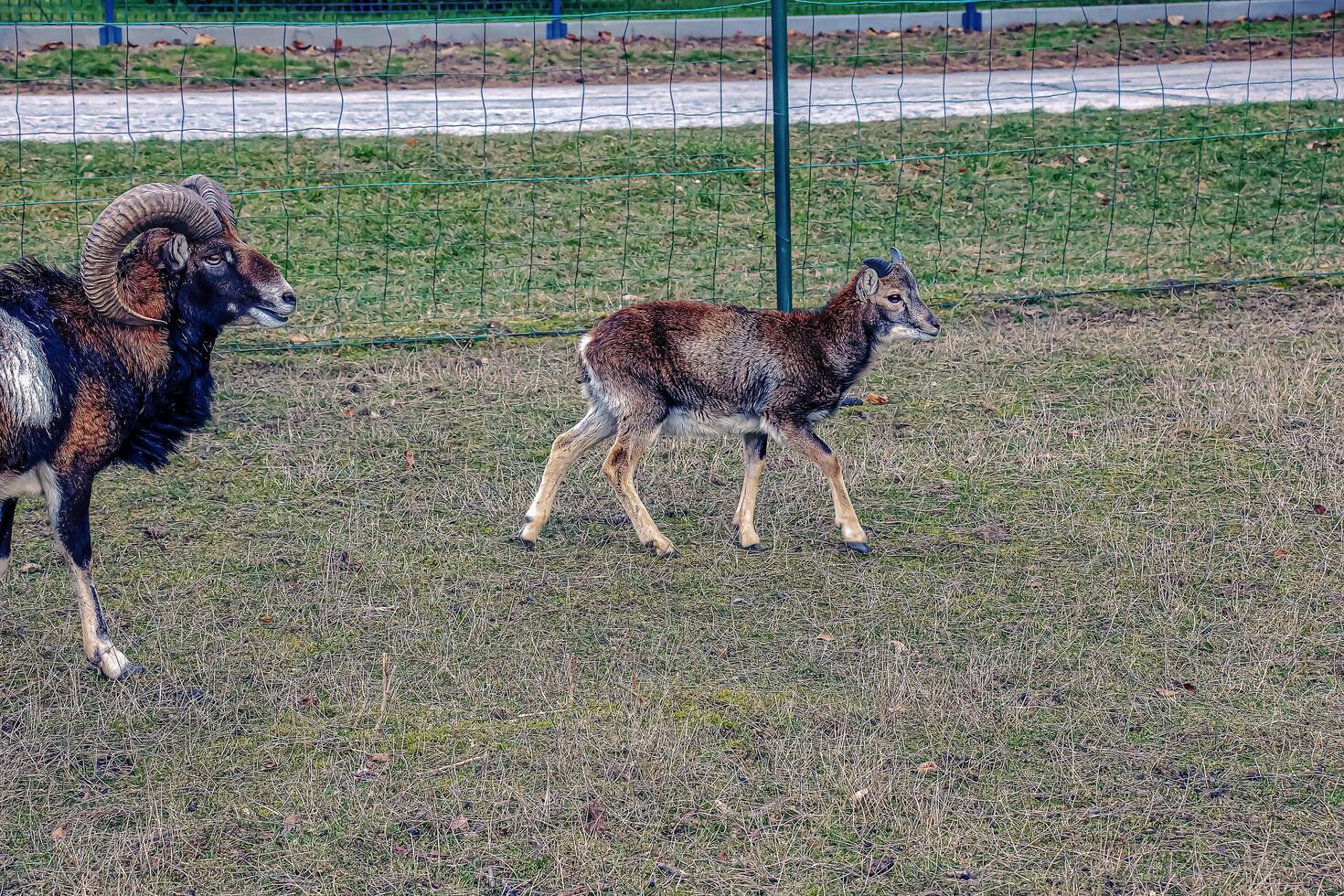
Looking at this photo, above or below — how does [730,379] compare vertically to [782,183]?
below

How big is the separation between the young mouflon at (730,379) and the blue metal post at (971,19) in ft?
44.9

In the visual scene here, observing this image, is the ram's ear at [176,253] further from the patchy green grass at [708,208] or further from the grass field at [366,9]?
the grass field at [366,9]

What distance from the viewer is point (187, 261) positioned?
6.95 metres

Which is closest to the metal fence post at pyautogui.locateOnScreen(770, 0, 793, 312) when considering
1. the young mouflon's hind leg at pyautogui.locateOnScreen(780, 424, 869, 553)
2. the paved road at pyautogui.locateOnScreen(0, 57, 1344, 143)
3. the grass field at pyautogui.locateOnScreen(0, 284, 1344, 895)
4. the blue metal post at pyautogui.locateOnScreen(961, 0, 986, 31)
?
the grass field at pyautogui.locateOnScreen(0, 284, 1344, 895)

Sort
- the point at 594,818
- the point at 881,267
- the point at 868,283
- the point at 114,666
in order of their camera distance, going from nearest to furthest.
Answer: the point at 594,818 → the point at 114,666 → the point at 868,283 → the point at 881,267

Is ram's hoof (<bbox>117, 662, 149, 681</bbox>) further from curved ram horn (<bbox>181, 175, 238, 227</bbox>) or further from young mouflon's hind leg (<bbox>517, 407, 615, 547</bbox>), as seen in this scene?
curved ram horn (<bbox>181, 175, 238, 227</bbox>)

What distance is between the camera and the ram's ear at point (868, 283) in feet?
25.5

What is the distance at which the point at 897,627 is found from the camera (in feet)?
22.0

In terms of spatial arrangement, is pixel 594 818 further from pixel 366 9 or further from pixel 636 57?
pixel 366 9

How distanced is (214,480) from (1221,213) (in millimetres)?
8899

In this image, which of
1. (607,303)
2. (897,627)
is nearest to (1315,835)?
(897,627)

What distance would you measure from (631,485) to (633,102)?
9.75 meters

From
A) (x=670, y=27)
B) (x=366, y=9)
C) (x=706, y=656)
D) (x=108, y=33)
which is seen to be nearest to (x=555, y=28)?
(x=670, y=27)

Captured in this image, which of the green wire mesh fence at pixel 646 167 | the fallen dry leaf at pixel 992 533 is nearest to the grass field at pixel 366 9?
the green wire mesh fence at pixel 646 167
